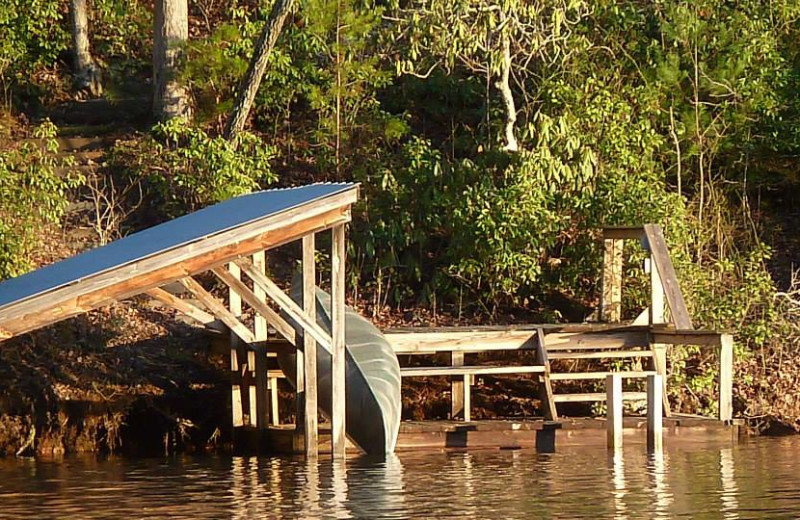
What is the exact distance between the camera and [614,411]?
17.0 metres

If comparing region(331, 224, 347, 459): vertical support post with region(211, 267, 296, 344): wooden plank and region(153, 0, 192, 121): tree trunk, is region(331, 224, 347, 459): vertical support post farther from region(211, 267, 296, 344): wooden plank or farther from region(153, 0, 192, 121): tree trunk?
region(153, 0, 192, 121): tree trunk

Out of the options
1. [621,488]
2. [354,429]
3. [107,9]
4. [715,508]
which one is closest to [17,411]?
[354,429]

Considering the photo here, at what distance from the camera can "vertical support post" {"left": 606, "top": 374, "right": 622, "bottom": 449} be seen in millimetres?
16766

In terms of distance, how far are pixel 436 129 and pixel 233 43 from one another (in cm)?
337

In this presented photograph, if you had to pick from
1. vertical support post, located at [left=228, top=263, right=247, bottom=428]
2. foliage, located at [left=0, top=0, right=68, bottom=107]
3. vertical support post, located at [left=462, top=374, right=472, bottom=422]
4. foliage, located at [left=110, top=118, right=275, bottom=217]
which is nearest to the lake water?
vertical support post, located at [left=462, top=374, right=472, bottom=422]

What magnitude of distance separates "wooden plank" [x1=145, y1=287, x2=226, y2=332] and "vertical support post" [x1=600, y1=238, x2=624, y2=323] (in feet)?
15.4

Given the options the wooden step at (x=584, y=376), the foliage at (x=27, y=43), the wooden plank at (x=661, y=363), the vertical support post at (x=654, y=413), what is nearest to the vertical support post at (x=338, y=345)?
the vertical support post at (x=654, y=413)

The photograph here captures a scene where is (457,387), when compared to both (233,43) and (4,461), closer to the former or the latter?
(4,461)

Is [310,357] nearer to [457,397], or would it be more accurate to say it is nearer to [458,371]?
[458,371]

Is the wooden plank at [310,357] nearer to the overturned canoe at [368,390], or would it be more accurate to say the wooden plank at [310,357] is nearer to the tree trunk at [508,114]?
the overturned canoe at [368,390]

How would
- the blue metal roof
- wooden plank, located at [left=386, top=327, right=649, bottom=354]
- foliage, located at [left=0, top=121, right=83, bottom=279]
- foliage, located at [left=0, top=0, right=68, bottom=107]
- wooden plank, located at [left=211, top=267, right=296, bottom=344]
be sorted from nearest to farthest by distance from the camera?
the blue metal roof < wooden plank, located at [left=211, top=267, right=296, bottom=344] < wooden plank, located at [left=386, top=327, right=649, bottom=354] < foliage, located at [left=0, top=121, right=83, bottom=279] < foliage, located at [left=0, top=0, right=68, bottom=107]

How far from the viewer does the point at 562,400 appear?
18438 millimetres

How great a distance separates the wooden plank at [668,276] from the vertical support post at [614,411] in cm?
179

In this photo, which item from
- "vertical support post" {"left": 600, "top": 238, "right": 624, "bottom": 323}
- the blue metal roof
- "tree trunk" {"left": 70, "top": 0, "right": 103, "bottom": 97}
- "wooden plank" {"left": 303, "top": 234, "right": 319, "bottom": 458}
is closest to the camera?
the blue metal roof
